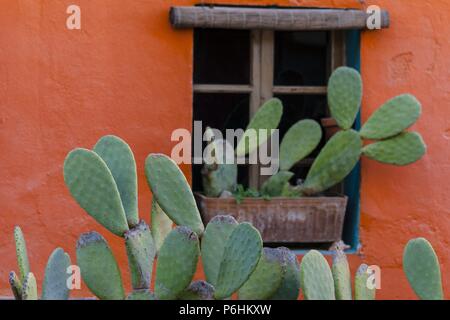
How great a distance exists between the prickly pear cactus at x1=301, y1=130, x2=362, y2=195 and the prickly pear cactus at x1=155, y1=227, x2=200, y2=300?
214 centimetres

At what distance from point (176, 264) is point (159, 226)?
66 centimetres

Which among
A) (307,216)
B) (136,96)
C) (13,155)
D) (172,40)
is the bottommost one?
(307,216)

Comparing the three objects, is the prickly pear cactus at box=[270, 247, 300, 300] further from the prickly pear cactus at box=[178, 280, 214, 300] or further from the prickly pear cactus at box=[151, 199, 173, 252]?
the prickly pear cactus at box=[151, 199, 173, 252]

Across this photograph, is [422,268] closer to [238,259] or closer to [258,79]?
[238,259]

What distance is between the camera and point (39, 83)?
13.1 ft

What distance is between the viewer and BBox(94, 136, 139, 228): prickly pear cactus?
2.35 metres

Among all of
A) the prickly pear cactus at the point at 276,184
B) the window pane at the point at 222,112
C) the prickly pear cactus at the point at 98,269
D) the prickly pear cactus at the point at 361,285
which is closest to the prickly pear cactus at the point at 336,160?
the prickly pear cactus at the point at 276,184

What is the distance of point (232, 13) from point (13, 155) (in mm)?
1163

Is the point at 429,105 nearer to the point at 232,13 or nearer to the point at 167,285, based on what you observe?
the point at 232,13

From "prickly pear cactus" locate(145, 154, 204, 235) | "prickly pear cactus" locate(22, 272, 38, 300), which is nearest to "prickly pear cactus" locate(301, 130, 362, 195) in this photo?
"prickly pear cactus" locate(145, 154, 204, 235)

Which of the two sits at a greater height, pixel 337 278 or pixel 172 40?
pixel 172 40

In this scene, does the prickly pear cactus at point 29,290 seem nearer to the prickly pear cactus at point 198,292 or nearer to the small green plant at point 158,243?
the small green plant at point 158,243
